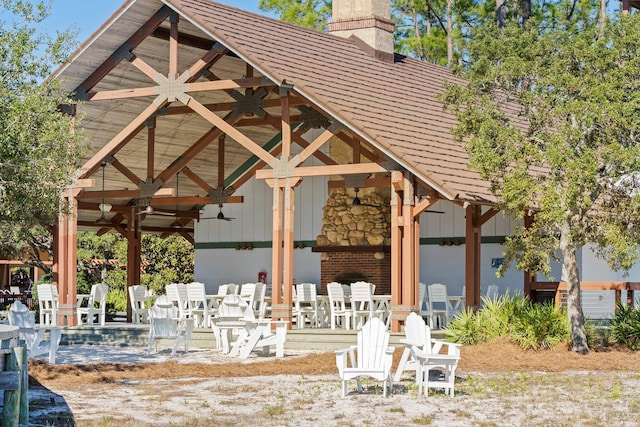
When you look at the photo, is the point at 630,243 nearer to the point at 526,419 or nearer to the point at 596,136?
the point at 596,136

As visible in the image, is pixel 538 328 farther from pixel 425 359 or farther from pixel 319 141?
pixel 425 359

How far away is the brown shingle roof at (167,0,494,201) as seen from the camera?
1838 centimetres

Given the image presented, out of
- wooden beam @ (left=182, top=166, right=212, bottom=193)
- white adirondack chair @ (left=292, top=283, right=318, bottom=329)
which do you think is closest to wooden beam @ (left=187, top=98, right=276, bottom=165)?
white adirondack chair @ (left=292, top=283, right=318, bottom=329)

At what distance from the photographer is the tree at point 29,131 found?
14461 mm

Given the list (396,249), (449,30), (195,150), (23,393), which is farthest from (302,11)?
(23,393)

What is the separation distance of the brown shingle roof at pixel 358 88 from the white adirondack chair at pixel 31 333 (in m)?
5.44

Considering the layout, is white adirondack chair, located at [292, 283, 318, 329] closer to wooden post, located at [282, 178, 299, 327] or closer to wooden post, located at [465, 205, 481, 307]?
wooden post, located at [282, 178, 299, 327]

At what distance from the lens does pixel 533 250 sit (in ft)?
54.3

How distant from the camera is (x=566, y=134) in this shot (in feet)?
52.4

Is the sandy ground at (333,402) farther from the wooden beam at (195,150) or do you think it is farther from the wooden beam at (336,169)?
the wooden beam at (195,150)

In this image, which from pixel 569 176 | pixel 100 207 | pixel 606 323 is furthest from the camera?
pixel 100 207

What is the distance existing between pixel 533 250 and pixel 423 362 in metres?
4.45

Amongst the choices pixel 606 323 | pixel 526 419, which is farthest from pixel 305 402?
pixel 606 323

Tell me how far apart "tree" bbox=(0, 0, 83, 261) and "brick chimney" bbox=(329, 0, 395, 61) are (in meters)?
9.96
